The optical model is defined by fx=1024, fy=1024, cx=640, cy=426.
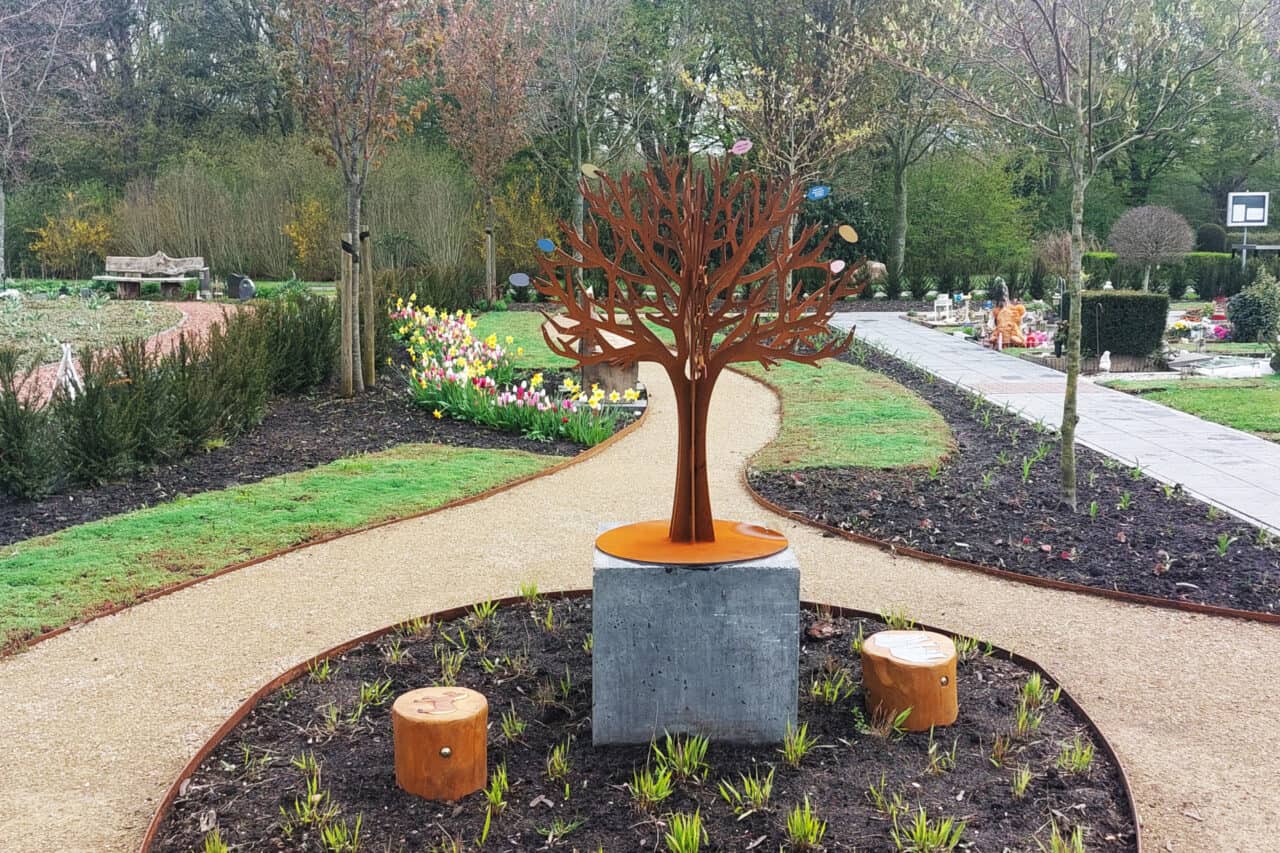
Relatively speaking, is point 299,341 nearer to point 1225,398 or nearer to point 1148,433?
point 1148,433

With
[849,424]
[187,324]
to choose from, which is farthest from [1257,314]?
[187,324]

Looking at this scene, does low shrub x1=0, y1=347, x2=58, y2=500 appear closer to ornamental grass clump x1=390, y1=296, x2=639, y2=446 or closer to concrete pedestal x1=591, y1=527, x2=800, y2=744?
ornamental grass clump x1=390, y1=296, x2=639, y2=446

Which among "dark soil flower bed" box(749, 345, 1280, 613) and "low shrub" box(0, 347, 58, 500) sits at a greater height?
"low shrub" box(0, 347, 58, 500)

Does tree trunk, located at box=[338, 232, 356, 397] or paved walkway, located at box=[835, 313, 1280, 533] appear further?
tree trunk, located at box=[338, 232, 356, 397]

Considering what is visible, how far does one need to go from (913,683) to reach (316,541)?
335 cm

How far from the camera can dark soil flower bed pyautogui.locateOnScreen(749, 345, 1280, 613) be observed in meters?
4.68

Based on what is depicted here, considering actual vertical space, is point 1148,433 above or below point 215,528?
above

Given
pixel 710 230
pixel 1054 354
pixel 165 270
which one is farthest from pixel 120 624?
pixel 165 270

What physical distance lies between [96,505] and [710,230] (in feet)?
14.6

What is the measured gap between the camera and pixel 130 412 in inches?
252

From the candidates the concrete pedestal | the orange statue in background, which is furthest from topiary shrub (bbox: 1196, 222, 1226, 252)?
the concrete pedestal

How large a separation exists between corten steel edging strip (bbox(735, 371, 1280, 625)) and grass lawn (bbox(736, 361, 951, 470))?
4.54 feet

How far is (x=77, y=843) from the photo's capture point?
107 inches

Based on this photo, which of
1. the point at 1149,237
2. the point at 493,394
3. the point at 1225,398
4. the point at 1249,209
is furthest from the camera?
the point at 1249,209
